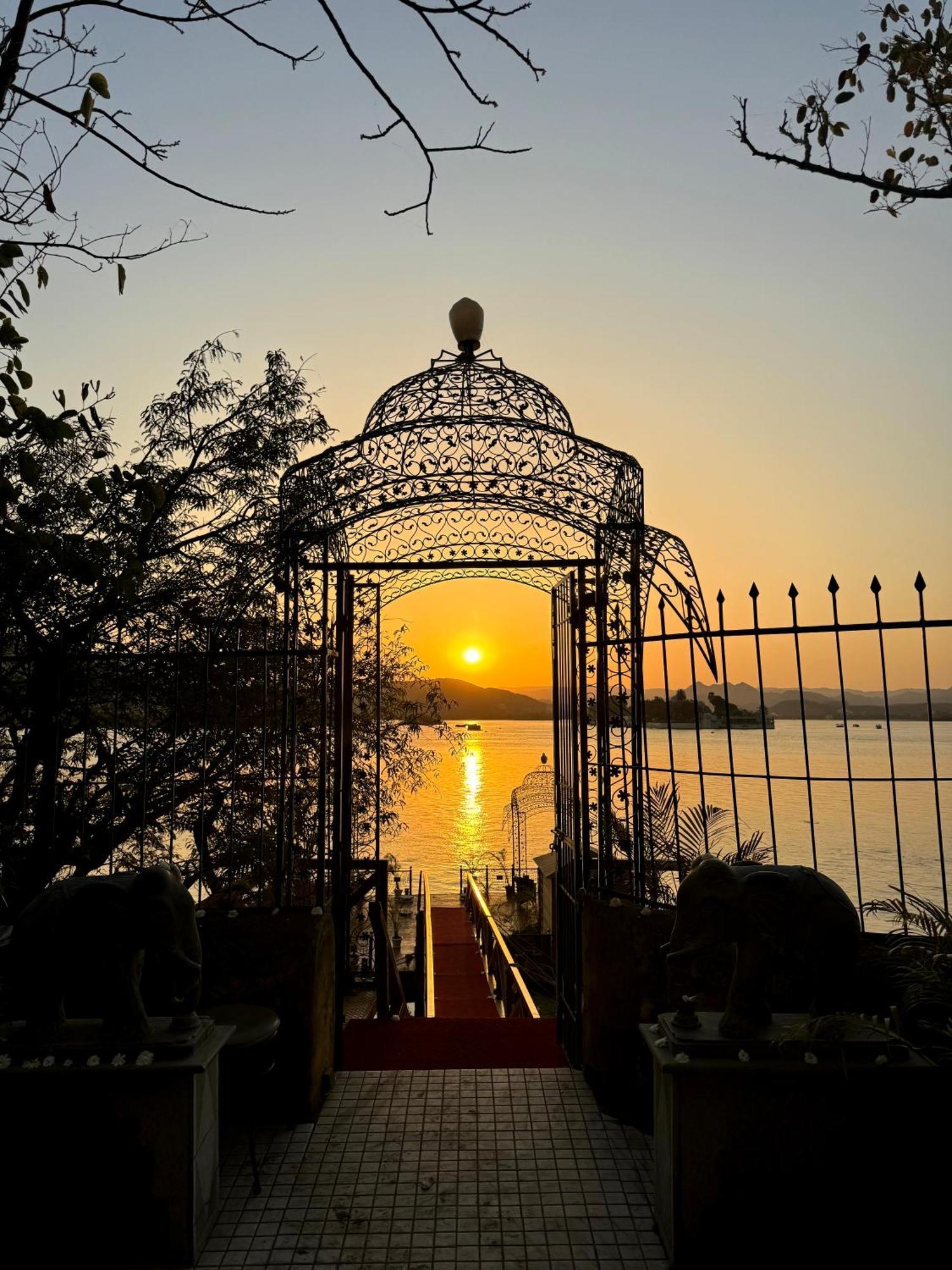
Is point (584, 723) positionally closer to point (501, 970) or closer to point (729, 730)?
point (729, 730)

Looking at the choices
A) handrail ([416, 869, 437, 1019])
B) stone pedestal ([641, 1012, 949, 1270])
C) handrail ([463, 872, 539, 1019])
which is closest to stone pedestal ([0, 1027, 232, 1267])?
stone pedestal ([641, 1012, 949, 1270])

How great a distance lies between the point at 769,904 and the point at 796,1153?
98 centimetres

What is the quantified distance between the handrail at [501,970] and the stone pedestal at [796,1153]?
11.3 ft

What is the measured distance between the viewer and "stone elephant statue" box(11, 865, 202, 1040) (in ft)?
11.3

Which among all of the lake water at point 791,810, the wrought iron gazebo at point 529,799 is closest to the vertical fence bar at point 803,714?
the lake water at point 791,810

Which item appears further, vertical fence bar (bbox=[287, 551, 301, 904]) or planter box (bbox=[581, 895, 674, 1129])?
vertical fence bar (bbox=[287, 551, 301, 904])

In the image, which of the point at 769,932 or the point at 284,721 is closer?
the point at 769,932

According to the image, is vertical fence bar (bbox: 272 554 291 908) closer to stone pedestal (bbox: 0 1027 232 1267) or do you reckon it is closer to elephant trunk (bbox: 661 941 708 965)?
stone pedestal (bbox: 0 1027 232 1267)

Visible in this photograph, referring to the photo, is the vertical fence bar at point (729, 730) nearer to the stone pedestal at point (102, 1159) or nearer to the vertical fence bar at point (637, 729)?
the vertical fence bar at point (637, 729)

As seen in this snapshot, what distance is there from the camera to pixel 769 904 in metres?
3.26

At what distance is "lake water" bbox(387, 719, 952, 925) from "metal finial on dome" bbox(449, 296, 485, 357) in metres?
3.11

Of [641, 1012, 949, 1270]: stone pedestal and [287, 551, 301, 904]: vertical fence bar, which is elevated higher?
[287, 551, 301, 904]: vertical fence bar

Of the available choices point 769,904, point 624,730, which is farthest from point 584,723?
point 769,904

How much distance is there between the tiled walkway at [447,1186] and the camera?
3359 mm
